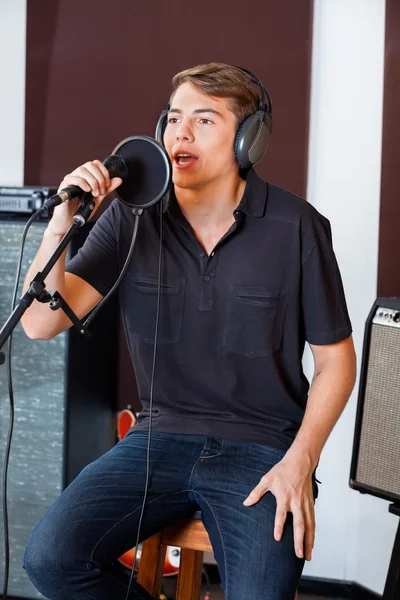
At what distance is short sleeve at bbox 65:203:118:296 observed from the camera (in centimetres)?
190

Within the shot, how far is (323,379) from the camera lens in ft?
5.97

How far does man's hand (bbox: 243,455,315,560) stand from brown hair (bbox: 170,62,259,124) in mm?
812

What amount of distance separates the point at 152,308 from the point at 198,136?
405mm

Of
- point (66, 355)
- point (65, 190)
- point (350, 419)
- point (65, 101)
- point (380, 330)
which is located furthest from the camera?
point (65, 101)

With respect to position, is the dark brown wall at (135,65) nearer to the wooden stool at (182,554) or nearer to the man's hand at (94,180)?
the wooden stool at (182,554)

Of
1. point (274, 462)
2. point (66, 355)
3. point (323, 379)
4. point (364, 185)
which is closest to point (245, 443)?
point (274, 462)

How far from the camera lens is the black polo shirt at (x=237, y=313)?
186 centimetres

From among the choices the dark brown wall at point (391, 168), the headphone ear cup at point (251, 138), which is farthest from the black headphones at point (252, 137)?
the dark brown wall at point (391, 168)

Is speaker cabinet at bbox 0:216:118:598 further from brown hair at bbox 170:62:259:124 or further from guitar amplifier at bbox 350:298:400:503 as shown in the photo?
guitar amplifier at bbox 350:298:400:503

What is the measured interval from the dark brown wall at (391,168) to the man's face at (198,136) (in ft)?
2.64

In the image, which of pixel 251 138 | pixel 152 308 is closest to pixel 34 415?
pixel 152 308

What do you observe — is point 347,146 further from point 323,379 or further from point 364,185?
point 323,379

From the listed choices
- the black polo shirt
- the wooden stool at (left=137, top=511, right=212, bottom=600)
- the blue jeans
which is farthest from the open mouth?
the wooden stool at (left=137, top=511, right=212, bottom=600)

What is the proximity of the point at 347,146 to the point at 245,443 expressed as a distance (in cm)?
123
